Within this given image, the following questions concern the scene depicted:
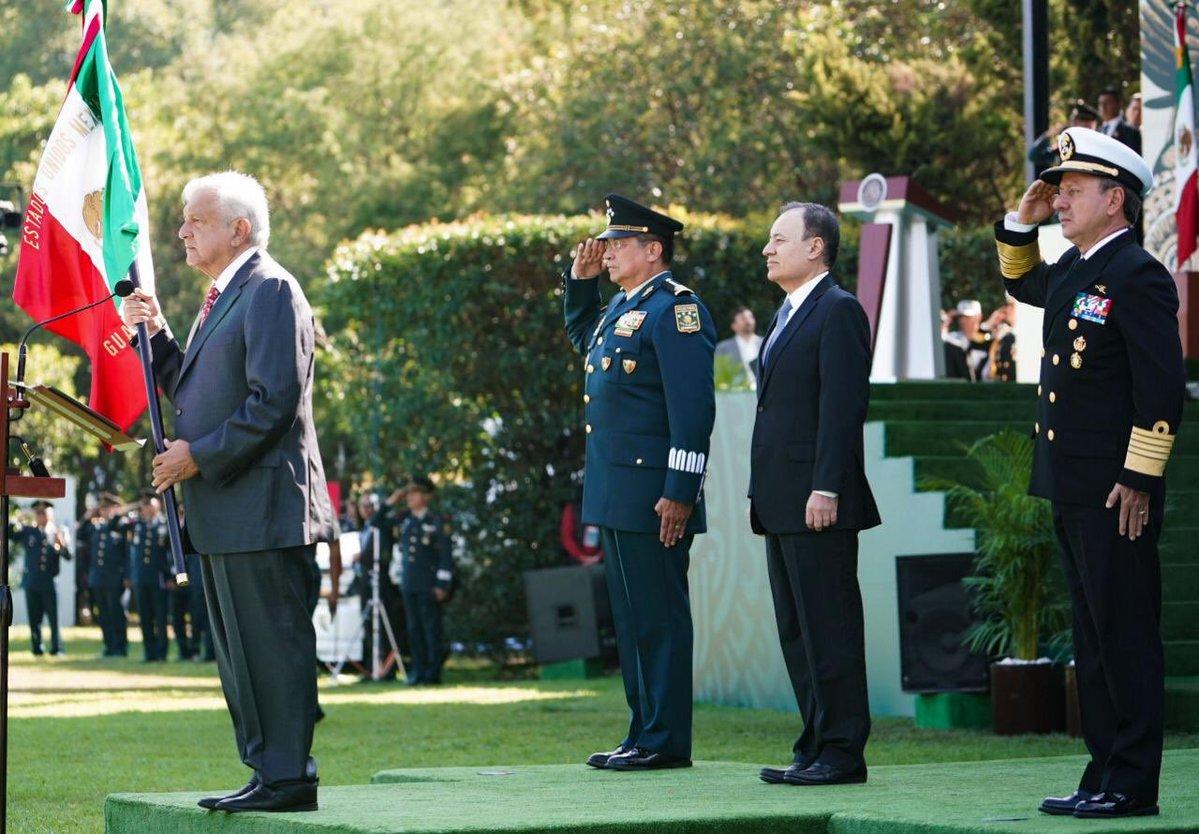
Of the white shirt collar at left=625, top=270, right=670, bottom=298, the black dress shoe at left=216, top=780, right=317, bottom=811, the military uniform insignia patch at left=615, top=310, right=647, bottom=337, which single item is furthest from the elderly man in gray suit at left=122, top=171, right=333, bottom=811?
the white shirt collar at left=625, top=270, right=670, bottom=298

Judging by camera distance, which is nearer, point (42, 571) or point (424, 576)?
point (424, 576)

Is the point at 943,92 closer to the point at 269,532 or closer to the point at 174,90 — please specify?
the point at 269,532

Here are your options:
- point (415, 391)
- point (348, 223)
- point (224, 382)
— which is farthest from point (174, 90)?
point (224, 382)

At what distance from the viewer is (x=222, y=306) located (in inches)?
244

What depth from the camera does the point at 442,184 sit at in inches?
1649

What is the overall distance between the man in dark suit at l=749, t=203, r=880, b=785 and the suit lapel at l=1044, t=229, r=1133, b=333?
90cm

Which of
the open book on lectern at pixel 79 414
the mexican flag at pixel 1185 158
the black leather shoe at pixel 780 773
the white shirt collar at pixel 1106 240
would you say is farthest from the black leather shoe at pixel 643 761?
the mexican flag at pixel 1185 158

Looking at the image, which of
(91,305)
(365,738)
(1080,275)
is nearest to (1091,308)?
(1080,275)

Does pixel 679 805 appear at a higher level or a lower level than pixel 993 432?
lower

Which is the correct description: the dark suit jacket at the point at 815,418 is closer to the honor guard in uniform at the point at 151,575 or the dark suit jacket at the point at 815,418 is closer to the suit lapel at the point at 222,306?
the suit lapel at the point at 222,306

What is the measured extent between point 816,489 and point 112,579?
21.7 meters

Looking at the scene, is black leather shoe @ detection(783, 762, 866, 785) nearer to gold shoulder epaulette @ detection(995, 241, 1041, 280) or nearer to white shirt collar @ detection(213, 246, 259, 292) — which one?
gold shoulder epaulette @ detection(995, 241, 1041, 280)

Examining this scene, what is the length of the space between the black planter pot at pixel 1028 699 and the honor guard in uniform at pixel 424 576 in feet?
28.5

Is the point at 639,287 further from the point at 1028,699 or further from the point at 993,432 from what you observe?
the point at 993,432
